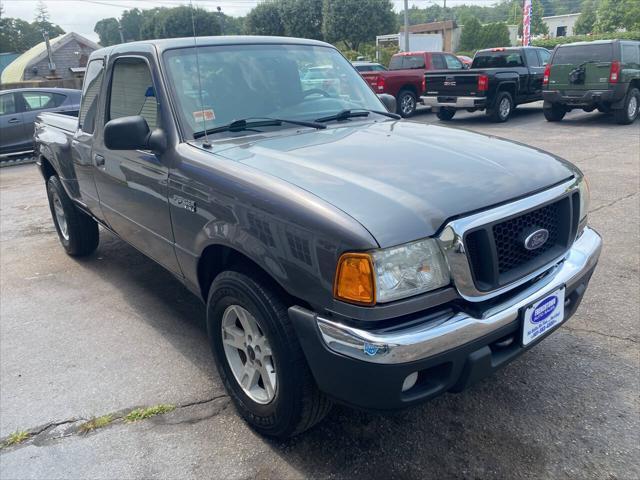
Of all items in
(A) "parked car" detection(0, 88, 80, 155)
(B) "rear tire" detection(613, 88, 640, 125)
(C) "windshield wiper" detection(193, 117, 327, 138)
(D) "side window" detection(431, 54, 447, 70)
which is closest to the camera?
(C) "windshield wiper" detection(193, 117, 327, 138)

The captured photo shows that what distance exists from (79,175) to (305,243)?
124 inches

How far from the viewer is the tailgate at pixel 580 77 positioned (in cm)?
1246

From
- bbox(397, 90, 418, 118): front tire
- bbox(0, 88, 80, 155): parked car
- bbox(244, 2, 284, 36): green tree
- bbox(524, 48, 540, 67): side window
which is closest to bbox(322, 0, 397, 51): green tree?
bbox(244, 2, 284, 36): green tree

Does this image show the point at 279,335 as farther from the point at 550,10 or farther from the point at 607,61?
the point at 550,10

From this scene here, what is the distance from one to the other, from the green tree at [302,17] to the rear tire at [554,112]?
37981 millimetres

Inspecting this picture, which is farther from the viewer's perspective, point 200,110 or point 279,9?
point 279,9

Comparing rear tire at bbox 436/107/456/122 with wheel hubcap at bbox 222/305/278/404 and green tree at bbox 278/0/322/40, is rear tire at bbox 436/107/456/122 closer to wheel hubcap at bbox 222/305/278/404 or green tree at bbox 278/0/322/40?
wheel hubcap at bbox 222/305/278/404

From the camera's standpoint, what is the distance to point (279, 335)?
7.79ft

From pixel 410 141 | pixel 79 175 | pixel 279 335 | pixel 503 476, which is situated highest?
pixel 410 141

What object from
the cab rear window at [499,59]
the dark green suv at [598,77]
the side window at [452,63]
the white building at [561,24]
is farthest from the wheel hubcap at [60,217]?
the white building at [561,24]

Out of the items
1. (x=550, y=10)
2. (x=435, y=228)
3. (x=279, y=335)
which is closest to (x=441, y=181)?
(x=435, y=228)

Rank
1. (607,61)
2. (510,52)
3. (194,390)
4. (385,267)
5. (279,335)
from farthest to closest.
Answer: (510,52) < (607,61) < (194,390) < (279,335) < (385,267)

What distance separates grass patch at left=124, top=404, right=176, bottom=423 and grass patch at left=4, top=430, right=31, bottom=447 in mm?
502

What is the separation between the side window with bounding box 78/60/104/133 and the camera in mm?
4301
